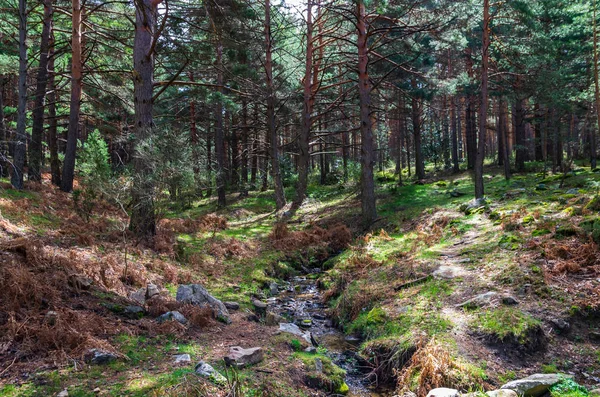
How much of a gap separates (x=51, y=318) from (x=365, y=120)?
34.9 feet

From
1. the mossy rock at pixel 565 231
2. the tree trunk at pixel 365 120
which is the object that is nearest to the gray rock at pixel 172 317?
the mossy rock at pixel 565 231

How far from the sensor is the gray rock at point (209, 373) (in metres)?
3.66

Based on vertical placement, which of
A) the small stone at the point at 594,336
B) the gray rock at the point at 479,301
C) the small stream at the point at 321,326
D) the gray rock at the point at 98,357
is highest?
the gray rock at the point at 98,357

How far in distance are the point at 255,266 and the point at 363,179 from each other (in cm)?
538

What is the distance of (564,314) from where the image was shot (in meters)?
5.17

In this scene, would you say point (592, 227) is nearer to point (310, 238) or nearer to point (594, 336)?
→ point (594, 336)

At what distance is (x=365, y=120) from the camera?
1239 centimetres

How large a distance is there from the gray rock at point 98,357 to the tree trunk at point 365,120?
10.1m

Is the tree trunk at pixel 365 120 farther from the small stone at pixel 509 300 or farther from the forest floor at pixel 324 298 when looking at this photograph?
the small stone at pixel 509 300

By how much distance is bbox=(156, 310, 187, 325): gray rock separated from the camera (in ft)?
16.6

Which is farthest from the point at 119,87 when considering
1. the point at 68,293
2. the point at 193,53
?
the point at 68,293

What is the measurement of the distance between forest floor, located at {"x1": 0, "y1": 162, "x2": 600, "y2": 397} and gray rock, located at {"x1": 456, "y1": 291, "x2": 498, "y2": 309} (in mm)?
28

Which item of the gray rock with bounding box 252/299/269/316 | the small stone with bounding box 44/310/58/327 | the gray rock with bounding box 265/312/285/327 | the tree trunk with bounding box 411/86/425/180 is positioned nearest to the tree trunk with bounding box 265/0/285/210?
the tree trunk with bounding box 411/86/425/180

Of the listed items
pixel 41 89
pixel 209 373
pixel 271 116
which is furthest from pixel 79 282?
pixel 271 116
